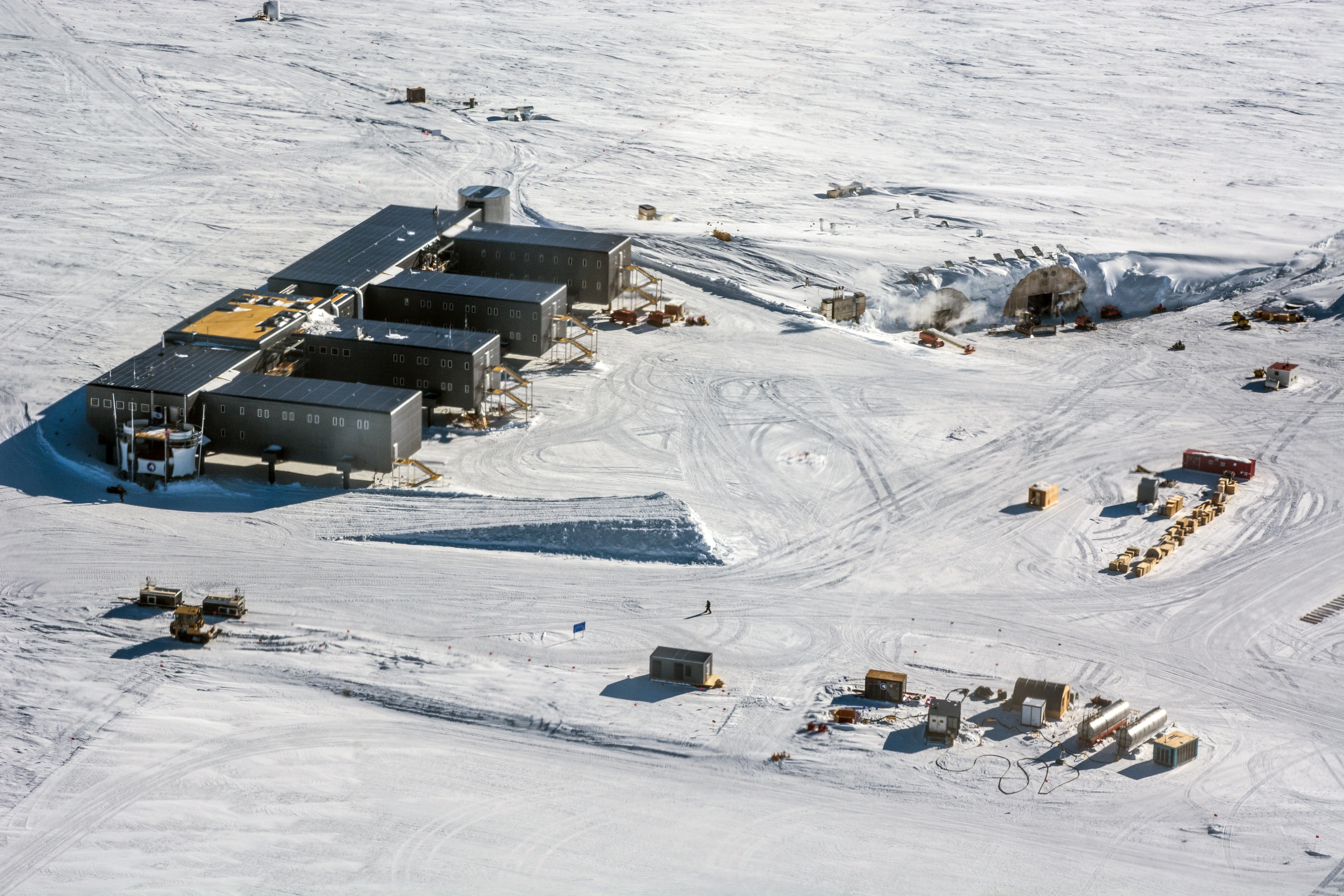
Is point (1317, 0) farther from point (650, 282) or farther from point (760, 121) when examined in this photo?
point (650, 282)

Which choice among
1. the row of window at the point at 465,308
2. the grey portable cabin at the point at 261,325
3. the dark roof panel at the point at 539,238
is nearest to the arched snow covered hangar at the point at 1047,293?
the dark roof panel at the point at 539,238

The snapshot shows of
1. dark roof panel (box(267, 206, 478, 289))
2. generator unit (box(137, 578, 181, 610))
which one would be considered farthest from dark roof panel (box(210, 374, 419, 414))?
generator unit (box(137, 578, 181, 610))

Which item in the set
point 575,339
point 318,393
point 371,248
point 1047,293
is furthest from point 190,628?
point 1047,293

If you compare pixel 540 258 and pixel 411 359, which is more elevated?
pixel 540 258

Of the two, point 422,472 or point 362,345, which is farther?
point 362,345

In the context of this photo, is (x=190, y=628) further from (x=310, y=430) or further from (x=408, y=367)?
(x=408, y=367)

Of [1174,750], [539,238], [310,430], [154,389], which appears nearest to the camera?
[1174,750]

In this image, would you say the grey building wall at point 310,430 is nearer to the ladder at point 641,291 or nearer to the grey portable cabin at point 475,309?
the grey portable cabin at point 475,309
